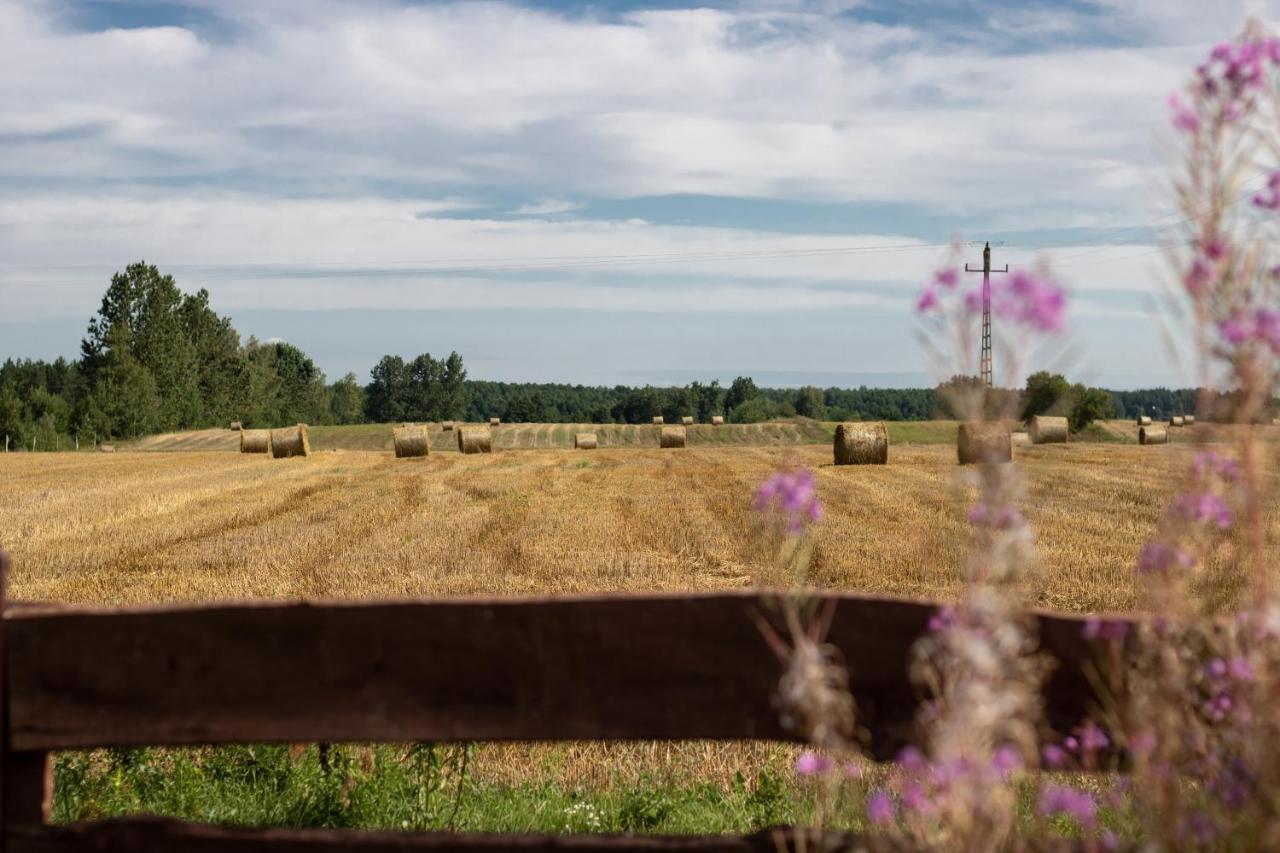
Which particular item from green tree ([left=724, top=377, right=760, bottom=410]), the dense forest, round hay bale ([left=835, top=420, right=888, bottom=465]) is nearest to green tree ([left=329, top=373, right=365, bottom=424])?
the dense forest

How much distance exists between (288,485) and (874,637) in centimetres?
2370

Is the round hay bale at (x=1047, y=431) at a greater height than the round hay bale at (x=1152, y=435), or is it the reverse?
the round hay bale at (x=1047, y=431)

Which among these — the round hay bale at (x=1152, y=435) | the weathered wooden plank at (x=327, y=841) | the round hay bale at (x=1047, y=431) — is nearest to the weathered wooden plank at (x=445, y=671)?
the weathered wooden plank at (x=327, y=841)

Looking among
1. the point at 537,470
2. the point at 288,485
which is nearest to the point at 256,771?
the point at 288,485

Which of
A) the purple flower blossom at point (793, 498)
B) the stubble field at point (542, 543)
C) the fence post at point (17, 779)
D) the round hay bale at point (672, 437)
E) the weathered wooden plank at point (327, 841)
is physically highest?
the purple flower blossom at point (793, 498)

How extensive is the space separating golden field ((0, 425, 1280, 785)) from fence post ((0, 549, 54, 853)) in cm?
191

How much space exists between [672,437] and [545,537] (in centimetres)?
3058

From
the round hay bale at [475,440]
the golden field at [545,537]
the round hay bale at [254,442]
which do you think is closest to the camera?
the golden field at [545,537]

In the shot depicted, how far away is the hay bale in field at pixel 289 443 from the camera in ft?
125

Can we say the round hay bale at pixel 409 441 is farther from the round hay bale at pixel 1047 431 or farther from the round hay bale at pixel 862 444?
the round hay bale at pixel 1047 431

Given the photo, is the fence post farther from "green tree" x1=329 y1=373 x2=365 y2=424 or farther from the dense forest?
"green tree" x1=329 y1=373 x2=365 y2=424

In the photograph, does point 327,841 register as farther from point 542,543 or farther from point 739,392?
point 739,392

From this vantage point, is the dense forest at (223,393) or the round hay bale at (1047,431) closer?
the round hay bale at (1047,431)

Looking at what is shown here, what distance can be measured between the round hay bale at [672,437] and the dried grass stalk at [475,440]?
8.16 m
